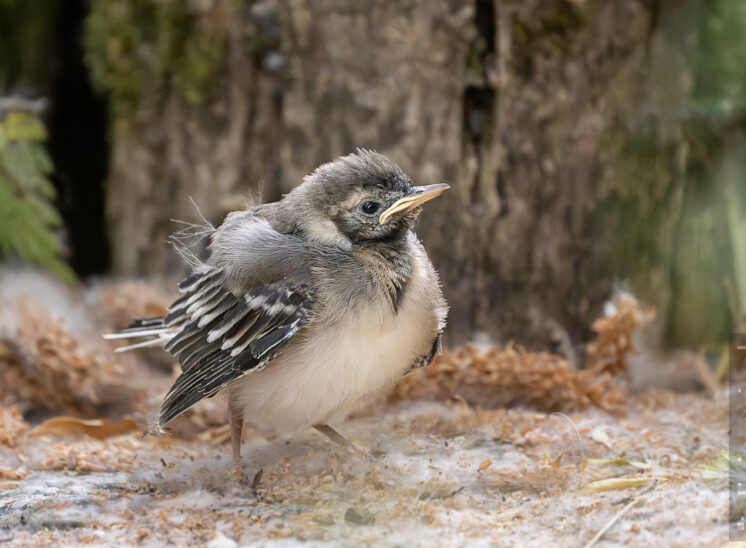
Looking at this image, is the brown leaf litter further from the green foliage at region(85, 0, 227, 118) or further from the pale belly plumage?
the green foliage at region(85, 0, 227, 118)

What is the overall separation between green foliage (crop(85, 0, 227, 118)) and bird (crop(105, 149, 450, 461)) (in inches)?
63.9

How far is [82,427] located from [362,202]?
1759 millimetres

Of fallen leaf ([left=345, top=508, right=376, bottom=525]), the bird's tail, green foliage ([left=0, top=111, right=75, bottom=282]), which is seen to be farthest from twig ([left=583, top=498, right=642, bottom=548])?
green foliage ([left=0, top=111, right=75, bottom=282])

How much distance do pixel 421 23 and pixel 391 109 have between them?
46 cm

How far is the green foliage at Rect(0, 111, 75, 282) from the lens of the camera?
4695 millimetres

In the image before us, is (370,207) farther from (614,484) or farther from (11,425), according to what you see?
(11,425)

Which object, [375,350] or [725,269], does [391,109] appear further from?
[725,269]

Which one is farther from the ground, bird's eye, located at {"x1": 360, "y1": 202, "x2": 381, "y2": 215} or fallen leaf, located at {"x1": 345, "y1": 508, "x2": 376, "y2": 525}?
bird's eye, located at {"x1": 360, "y1": 202, "x2": 381, "y2": 215}

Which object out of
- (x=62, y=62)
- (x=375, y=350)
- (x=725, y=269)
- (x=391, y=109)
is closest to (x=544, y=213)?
(x=391, y=109)

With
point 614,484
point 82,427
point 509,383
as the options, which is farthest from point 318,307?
point 82,427

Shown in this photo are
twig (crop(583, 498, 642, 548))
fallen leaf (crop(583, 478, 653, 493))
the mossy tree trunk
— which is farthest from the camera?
the mossy tree trunk

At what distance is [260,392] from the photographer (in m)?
3.20

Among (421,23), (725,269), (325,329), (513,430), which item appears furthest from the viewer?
(725,269)

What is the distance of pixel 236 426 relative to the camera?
3.41m
